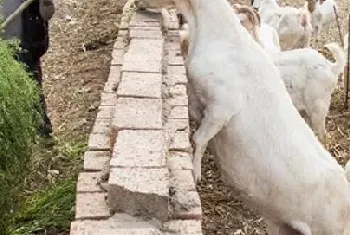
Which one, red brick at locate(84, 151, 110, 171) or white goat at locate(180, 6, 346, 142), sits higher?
red brick at locate(84, 151, 110, 171)

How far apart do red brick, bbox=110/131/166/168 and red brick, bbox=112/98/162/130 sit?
6cm

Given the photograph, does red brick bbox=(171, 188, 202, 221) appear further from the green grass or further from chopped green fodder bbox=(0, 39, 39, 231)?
the green grass

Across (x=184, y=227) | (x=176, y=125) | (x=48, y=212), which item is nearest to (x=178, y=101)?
(x=176, y=125)

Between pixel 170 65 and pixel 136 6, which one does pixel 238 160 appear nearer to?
pixel 170 65

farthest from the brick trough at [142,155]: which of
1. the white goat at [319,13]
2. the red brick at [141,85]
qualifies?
the white goat at [319,13]

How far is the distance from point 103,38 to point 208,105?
5000 millimetres

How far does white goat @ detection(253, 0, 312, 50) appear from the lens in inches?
336

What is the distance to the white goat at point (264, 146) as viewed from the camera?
4.15 metres

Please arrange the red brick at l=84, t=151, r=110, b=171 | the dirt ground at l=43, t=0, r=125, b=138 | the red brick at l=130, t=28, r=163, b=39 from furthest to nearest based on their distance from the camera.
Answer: the dirt ground at l=43, t=0, r=125, b=138
the red brick at l=130, t=28, r=163, b=39
the red brick at l=84, t=151, r=110, b=171

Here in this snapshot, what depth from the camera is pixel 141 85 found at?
11.8 ft

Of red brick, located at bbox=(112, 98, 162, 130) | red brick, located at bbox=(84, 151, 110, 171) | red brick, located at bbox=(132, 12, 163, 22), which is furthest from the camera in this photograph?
red brick, located at bbox=(132, 12, 163, 22)

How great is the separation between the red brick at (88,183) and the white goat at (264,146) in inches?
41.8

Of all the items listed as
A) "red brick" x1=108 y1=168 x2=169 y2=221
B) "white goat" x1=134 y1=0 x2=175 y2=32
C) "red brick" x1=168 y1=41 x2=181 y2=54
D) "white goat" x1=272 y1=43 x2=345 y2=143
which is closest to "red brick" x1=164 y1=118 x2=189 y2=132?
"red brick" x1=108 y1=168 x2=169 y2=221

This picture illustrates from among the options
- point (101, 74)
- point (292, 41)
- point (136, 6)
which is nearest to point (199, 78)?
point (136, 6)
